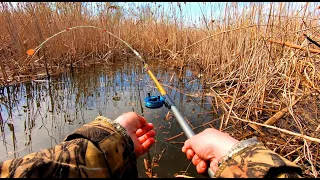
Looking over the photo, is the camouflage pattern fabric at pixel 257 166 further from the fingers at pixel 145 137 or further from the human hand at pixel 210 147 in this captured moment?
the fingers at pixel 145 137

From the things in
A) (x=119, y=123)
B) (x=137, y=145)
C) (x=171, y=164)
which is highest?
(x=119, y=123)

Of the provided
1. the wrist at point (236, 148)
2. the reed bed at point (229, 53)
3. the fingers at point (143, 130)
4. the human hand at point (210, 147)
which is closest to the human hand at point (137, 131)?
the fingers at point (143, 130)

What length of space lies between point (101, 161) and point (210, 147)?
425 millimetres

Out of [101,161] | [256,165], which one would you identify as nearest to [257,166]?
[256,165]

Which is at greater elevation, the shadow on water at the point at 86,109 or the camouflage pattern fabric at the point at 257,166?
the camouflage pattern fabric at the point at 257,166

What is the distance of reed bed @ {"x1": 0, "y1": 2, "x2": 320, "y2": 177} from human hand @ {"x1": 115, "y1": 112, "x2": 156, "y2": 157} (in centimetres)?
85

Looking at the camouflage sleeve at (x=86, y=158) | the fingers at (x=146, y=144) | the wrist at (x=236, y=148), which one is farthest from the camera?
the fingers at (x=146, y=144)

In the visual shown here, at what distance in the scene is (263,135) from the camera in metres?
1.82

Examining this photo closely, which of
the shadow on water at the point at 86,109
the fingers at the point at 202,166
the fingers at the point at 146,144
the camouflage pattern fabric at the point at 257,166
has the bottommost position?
the shadow on water at the point at 86,109

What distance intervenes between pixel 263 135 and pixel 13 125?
223cm

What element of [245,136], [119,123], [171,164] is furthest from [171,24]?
[119,123]

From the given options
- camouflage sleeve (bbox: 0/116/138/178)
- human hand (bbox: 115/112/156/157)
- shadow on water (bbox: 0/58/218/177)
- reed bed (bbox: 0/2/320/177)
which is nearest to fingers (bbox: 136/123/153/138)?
human hand (bbox: 115/112/156/157)

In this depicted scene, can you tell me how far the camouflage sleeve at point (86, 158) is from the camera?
0.60 meters

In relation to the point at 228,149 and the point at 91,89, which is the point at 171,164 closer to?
the point at 228,149
